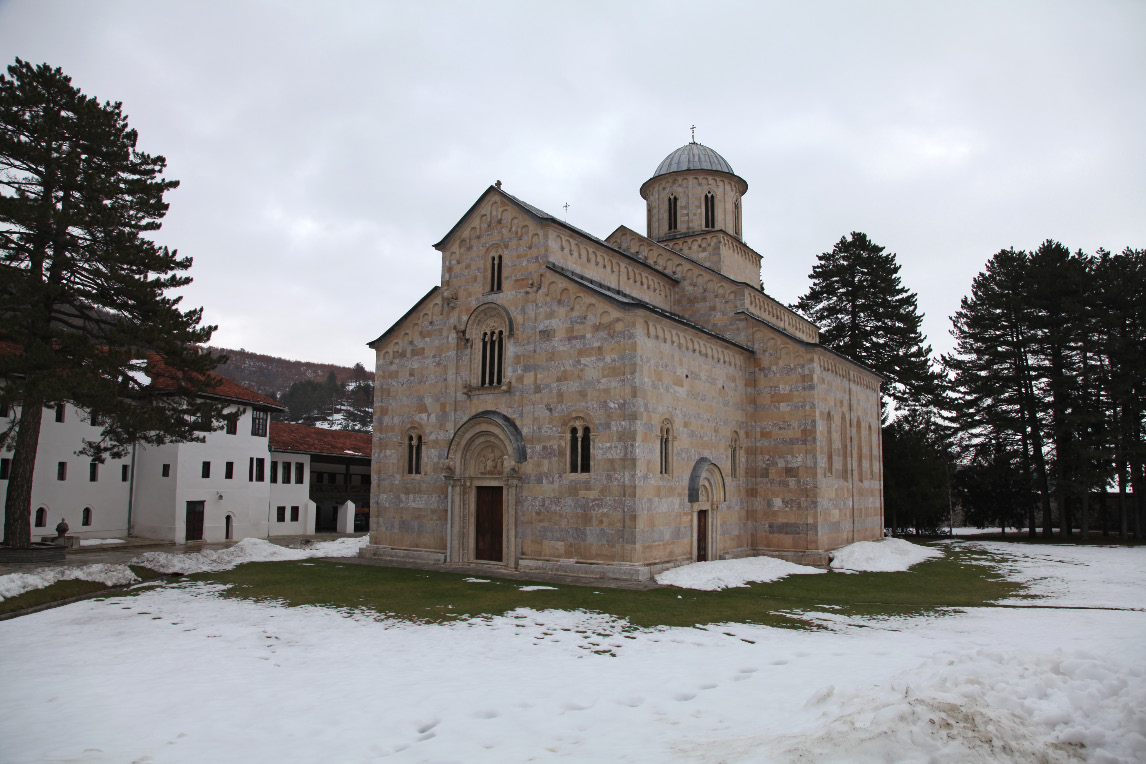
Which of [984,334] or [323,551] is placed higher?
[984,334]

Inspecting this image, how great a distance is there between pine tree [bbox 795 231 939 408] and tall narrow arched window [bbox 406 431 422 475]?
3131cm

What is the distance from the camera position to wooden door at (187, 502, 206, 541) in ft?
114

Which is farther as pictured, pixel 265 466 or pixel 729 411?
pixel 265 466

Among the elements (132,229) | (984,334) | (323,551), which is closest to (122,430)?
(132,229)

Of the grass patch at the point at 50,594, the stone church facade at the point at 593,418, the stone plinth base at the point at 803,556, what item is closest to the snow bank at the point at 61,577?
the grass patch at the point at 50,594

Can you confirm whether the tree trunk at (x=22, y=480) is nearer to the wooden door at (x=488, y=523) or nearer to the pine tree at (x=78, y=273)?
the pine tree at (x=78, y=273)

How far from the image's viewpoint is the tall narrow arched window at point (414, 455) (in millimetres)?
24719

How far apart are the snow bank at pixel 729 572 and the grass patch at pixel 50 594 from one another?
14.4 metres

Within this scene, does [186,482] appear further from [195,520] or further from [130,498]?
[130,498]

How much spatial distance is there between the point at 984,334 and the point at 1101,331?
576cm

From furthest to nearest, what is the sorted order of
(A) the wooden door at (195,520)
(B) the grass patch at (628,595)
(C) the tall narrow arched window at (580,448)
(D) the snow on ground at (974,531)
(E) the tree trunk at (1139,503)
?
1. (D) the snow on ground at (974,531)
2. (E) the tree trunk at (1139,503)
3. (A) the wooden door at (195,520)
4. (C) the tall narrow arched window at (580,448)
5. (B) the grass patch at (628,595)

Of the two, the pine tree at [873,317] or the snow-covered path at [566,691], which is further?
the pine tree at [873,317]

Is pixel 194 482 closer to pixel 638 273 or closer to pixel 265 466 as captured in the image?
pixel 265 466

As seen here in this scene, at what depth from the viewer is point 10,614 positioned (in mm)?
15062
